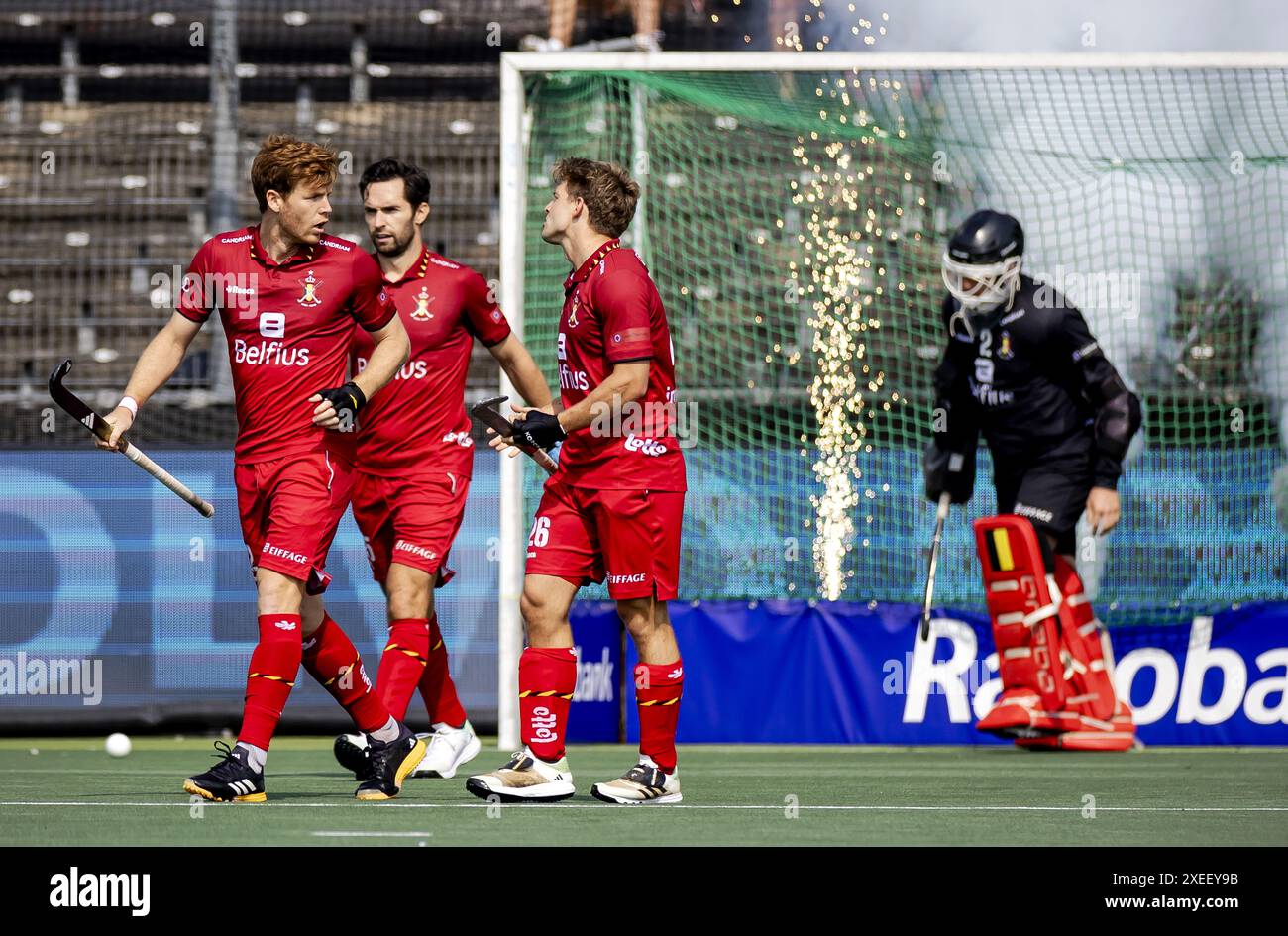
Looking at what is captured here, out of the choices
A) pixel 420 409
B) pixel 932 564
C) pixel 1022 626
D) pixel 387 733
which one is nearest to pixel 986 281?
pixel 932 564

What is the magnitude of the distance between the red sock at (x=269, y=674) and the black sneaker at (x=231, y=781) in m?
0.07

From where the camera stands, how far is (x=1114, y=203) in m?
10.3

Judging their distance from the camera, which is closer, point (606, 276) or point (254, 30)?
point (606, 276)

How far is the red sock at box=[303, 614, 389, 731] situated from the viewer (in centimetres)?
612

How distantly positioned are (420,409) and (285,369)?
1.49 metres

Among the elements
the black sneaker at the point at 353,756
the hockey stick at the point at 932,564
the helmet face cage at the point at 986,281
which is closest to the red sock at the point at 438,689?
the black sneaker at the point at 353,756

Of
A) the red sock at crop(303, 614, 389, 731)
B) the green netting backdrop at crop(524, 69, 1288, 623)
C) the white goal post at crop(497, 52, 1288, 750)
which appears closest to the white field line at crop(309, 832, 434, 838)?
the red sock at crop(303, 614, 389, 731)

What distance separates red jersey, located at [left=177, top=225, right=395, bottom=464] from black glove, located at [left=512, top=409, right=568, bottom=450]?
672 mm

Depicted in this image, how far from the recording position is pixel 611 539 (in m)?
5.66

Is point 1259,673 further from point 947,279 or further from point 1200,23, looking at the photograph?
point 1200,23

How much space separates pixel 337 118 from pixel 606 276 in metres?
10.7

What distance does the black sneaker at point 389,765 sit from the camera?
224 inches

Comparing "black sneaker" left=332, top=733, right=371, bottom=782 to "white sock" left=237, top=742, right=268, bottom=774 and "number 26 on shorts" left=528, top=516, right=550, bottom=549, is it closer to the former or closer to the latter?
"white sock" left=237, top=742, right=268, bottom=774
